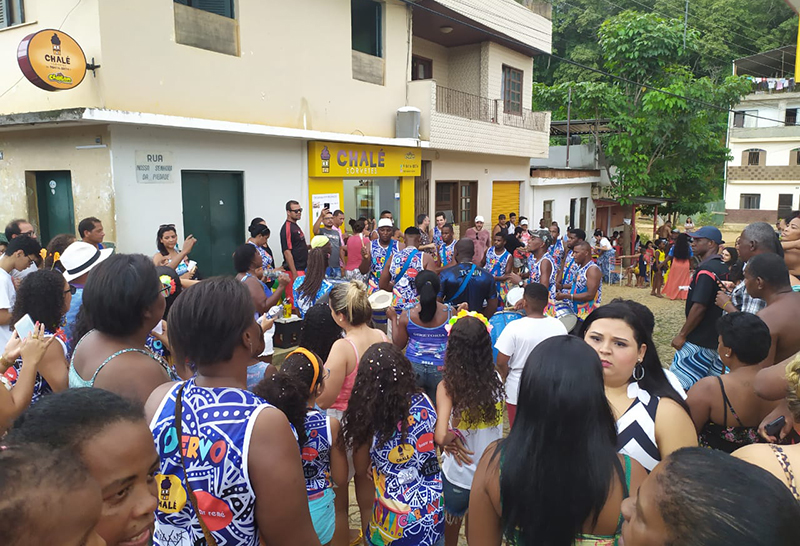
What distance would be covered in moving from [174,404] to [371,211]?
12.6m

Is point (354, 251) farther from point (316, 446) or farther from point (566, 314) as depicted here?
point (316, 446)

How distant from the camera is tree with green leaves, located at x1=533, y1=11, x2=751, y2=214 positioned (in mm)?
17750

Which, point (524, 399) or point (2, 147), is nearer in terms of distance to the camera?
point (524, 399)

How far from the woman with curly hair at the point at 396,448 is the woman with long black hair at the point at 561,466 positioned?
93 cm

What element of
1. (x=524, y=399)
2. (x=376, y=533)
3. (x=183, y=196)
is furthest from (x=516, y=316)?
(x=183, y=196)

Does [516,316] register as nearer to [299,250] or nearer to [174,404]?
[174,404]

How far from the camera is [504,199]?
18.3 metres

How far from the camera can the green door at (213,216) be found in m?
8.98

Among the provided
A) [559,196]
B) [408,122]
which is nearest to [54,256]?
[408,122]

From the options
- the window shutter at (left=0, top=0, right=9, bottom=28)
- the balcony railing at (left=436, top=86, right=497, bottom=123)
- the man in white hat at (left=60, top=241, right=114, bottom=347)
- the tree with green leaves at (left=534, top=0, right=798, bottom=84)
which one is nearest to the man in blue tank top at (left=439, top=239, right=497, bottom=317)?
the man in white hat at (left=60, top=241, right=114, bottom=347)

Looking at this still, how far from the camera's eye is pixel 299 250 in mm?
8664

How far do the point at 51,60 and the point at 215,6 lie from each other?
10.0 feet

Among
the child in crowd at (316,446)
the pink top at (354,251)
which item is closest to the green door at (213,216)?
the pink top at (354,251)

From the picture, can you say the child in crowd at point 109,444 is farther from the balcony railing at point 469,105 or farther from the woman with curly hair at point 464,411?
the balcony railing at point 469,105
